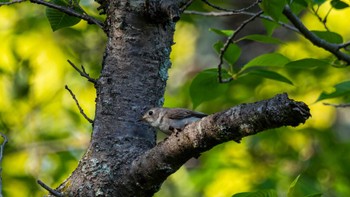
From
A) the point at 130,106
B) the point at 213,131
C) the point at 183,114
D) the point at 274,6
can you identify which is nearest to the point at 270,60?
the point at 274,6

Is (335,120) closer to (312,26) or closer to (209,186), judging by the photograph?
(312,26)

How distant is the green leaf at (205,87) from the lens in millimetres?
3686

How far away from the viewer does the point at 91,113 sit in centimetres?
775

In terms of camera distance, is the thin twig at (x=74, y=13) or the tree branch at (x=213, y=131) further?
the thin twig at (x=74, y=13)

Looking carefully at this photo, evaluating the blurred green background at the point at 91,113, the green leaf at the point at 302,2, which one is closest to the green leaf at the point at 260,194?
the green leaf at the point at 302,2

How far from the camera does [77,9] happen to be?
3221 millimetres

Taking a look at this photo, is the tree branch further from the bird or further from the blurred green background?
the blurred green background

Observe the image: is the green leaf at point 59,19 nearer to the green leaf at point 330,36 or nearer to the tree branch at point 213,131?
the tree branch at point 213,131

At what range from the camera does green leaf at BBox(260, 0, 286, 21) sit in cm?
296

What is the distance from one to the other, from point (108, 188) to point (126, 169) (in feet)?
0.36

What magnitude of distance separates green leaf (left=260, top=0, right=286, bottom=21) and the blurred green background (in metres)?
3.14

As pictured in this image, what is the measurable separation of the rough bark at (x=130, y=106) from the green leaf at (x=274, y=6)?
0.41 m

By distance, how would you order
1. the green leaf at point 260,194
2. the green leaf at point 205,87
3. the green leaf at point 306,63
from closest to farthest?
the green leaf at point 260,194, the green leaf at point 306,63, the green leaf at point 205,87

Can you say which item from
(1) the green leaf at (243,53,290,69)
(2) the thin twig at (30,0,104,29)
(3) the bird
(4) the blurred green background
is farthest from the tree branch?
(4) the blurred green background
